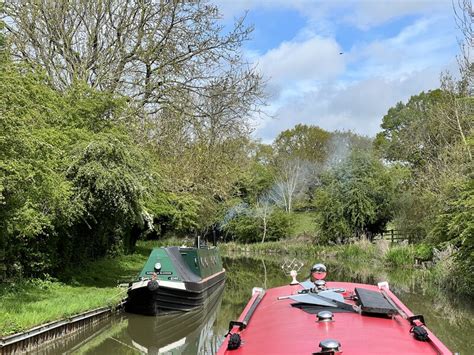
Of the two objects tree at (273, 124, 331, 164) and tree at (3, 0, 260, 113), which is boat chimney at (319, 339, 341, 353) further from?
tree at (273, 124, 331, 164)

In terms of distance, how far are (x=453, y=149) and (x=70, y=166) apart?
18.6m

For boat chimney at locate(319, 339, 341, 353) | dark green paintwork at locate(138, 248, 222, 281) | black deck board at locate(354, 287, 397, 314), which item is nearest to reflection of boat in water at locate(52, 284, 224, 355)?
dark green paintwork at locate(138, 248, 222, 281)

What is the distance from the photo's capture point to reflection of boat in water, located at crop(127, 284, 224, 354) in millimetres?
11305

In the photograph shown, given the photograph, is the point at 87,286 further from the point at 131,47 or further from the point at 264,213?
the point at 264,213

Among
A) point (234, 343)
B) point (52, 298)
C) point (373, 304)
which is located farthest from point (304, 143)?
point (234, 343)

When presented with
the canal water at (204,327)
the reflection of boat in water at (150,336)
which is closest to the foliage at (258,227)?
the canal water at (204,327)

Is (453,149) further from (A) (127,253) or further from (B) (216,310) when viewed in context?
(A) (127,253)

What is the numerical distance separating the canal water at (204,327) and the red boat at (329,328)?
212 inches

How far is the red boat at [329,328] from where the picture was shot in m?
3.99

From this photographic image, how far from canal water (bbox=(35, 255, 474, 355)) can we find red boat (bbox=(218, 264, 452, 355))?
17.7 feet

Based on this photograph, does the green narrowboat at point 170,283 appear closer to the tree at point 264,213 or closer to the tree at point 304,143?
the tree at point 264,213

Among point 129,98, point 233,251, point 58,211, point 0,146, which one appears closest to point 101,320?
point 58,211

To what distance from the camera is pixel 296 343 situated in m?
4.11

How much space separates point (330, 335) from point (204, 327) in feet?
32.0
